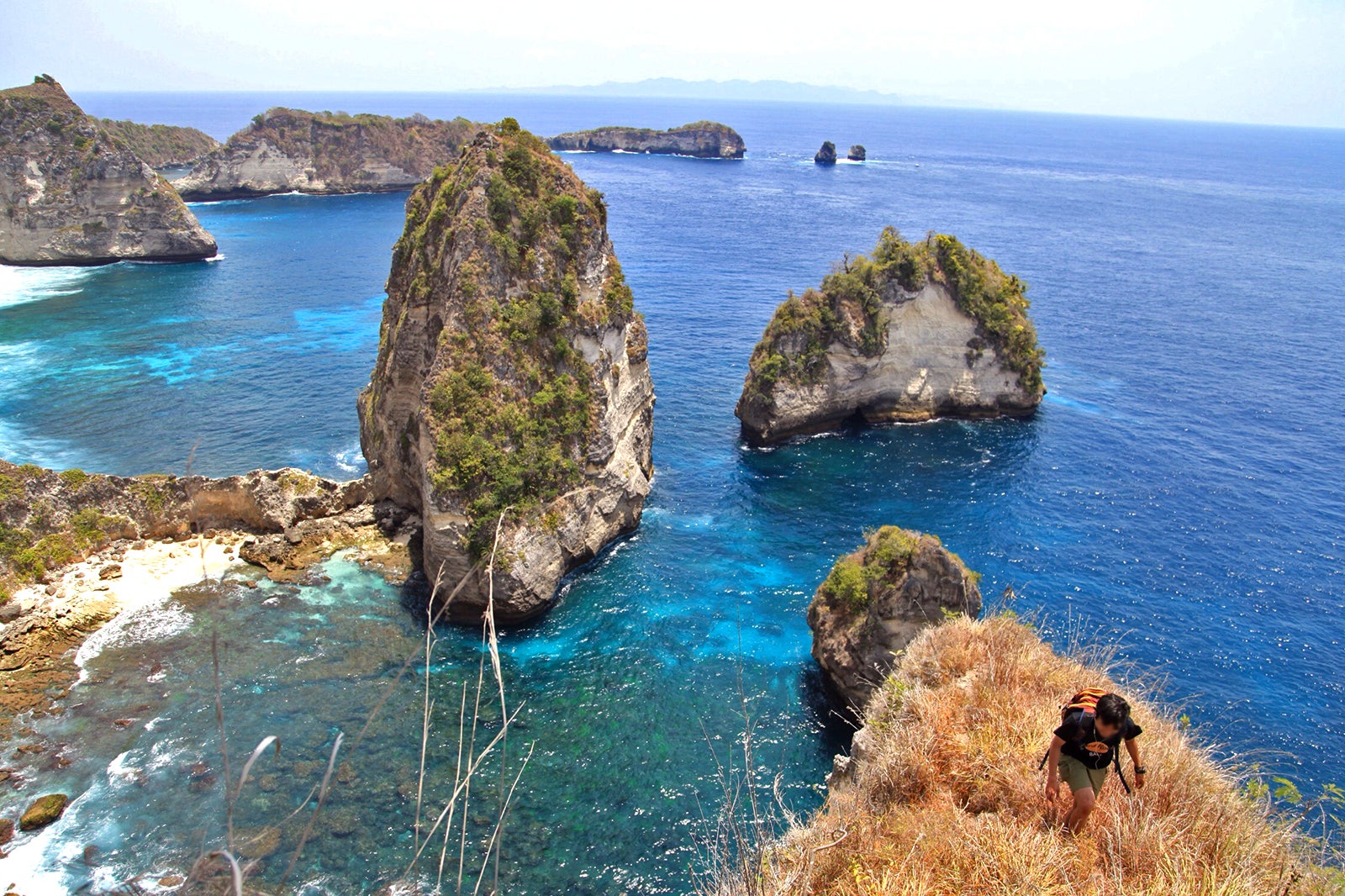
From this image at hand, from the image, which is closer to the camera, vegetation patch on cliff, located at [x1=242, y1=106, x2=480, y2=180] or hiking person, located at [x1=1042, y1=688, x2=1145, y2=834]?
hiking person, located at [x1=1042, y1=688, x2=1145, y2=834]

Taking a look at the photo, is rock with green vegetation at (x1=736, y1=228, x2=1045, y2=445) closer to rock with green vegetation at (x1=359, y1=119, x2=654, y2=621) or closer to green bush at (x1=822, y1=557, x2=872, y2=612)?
rock with green vegetation at (x1=359, y1=119, x2=654, y2=621)

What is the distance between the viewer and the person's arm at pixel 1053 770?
13.1 meters

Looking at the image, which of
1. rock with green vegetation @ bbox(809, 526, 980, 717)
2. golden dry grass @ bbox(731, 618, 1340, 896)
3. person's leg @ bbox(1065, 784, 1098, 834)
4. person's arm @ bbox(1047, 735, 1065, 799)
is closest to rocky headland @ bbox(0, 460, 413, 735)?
rock with green vegetation @ bbox(809, 526, 980, 717)

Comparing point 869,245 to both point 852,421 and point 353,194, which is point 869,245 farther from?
point 353,194

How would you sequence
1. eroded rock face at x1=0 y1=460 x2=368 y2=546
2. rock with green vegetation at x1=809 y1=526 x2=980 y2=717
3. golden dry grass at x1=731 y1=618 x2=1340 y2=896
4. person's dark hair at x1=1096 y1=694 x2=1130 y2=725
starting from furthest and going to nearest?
eroded rock face at x1=0 y1=460 x2=368 y2=546 → rock with green vegetation at x1=809 y1=526 x2=980 y2=717 → person's dark hair at x1=1096 y1=694 x2=1130 y2=725 → golden dry grass at x1=731 y1=618 x2=1340 y2=896

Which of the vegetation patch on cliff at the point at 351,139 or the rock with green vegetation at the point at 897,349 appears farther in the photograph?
the vegetation patch on cliff at the point at 351,139

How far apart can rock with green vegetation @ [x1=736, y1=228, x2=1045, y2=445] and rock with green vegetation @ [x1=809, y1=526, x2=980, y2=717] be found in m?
24.0

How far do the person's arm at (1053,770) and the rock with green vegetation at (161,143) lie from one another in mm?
191413

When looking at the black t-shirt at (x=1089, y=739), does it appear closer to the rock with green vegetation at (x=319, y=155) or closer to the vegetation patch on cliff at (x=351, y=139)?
the rock with green vegetation at (x=319, y=155)

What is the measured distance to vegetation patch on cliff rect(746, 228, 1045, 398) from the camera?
56375mm

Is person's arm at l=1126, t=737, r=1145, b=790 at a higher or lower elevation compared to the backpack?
lower

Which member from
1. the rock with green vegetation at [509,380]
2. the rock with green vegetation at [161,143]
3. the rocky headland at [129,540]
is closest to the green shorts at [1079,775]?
the rock with green vegetation at [509,380]

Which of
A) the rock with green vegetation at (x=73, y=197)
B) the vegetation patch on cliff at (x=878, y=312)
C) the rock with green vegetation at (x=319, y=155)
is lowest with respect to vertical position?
the vegetation patch on cliff at (x=878, y=312)

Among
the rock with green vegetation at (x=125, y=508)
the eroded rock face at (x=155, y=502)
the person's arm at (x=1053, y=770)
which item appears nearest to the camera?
the person's arm at (x=1053, y=770)
